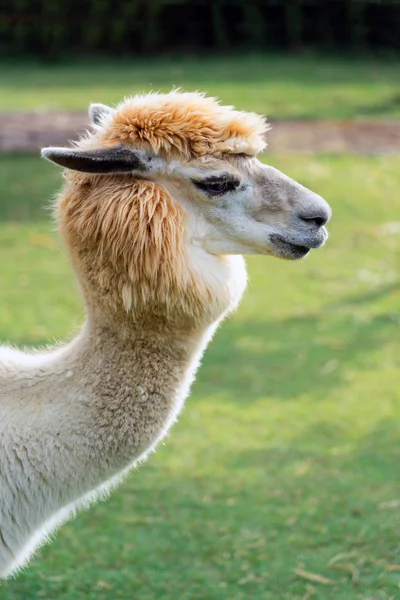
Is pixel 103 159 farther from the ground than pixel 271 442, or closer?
farther from the ground

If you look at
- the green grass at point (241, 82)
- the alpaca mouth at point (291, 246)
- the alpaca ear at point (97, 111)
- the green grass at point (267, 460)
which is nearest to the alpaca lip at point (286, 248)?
the alpaca mouth at point (291, 246)

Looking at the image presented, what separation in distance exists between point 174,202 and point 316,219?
17.5 inches

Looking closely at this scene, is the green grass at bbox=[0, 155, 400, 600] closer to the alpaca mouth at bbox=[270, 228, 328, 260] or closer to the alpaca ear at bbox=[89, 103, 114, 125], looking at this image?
the alpaca ear at bbox=[89, 103, 114, 125]

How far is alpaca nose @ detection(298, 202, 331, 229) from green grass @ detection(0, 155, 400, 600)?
1.12m

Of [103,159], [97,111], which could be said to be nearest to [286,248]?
[103,159]

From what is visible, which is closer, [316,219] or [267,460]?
[316,219]

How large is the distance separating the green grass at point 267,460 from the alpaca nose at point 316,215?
1.12m

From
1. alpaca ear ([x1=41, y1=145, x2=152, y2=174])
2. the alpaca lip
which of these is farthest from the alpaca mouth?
alpaca ear ([x1=41, y1=145, x2=152, y2=174])

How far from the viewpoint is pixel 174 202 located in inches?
120

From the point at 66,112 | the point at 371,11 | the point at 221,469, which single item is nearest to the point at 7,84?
the point at 66,112

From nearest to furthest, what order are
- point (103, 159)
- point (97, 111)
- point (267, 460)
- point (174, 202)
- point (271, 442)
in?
point (103, 159) < point (174, 202) < point (97, 111) < point (267, 460) < point (271, 442)

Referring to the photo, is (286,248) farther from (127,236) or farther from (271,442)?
(271,442)

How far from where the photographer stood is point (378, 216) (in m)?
9.66

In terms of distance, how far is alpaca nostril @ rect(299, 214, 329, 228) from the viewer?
3129 millimetres
